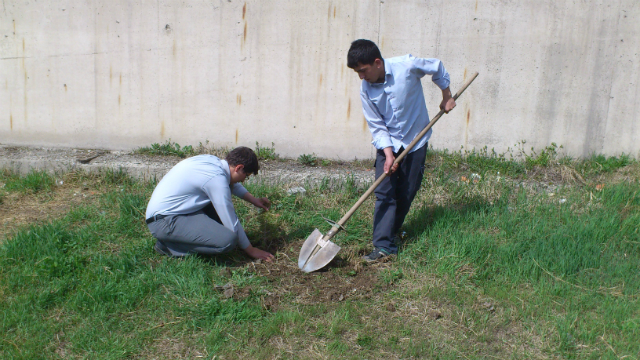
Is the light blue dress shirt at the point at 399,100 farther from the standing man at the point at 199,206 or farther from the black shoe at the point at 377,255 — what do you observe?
the standing man at the point at 199,206

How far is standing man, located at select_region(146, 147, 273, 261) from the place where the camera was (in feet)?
11.9

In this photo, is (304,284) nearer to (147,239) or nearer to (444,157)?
(147,239)

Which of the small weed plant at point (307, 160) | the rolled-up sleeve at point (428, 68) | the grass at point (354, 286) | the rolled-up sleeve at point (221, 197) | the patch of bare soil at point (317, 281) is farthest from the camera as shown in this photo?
the small weed plant at point (307, 160)

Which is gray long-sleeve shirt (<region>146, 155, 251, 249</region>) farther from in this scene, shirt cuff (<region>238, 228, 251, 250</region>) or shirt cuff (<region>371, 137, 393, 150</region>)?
shirt cuff (<region>371, 137, 393, 150</region>)

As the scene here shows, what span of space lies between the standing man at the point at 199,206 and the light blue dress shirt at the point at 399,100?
1.02 metres

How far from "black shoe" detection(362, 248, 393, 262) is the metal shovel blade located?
321 mm

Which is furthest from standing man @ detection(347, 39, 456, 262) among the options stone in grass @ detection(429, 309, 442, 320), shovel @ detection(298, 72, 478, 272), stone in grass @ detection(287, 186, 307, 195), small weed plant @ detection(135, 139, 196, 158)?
small weed plant @ detection(135, 139, 196, 158)

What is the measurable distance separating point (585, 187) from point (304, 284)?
3181 millimetres

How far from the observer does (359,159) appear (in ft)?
19.3

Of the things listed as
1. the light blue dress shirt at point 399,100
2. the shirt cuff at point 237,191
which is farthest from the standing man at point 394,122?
the shirt cuff at point 237,191

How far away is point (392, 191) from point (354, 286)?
823 millimetres

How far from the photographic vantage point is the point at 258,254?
Answer: 3865 millimetres

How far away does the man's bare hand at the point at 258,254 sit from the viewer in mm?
3844

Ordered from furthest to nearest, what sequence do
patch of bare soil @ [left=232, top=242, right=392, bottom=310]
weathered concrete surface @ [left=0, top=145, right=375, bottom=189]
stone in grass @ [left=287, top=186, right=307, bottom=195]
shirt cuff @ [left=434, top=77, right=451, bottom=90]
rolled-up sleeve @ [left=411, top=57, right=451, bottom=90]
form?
weathered concrete surface @ [left=0, top=145, right=375, bottom=189] → stone in grass @ [left=287, top=186, right=307, bottom=195] → shirt cuff @ [left=434, top=77, right=451, bottom=90] → rolled-up sleeve @ [left=411, top=57, right=451, bottom=90] → patch of bare soil @ [left=232, top=242, right=392, bottom=310]
